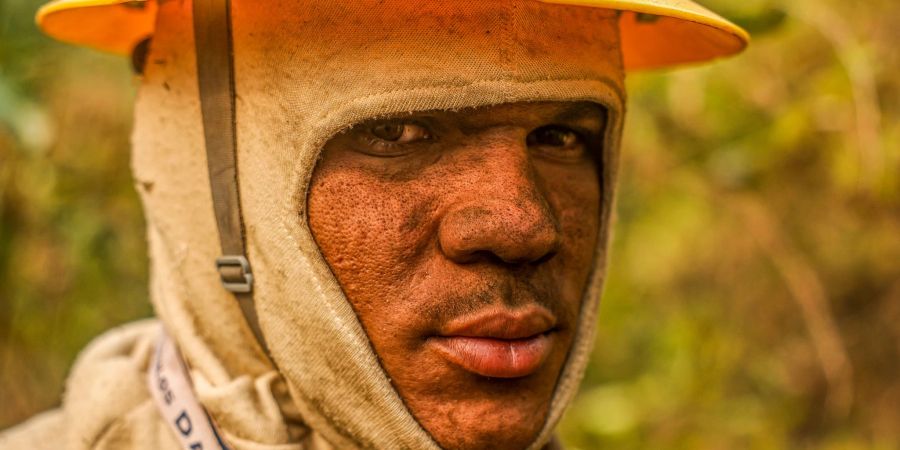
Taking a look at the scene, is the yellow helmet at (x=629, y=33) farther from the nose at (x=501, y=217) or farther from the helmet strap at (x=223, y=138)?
the nose at (x=501, y=217)

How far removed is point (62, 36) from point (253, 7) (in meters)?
0.59

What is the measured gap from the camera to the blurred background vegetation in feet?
9.82

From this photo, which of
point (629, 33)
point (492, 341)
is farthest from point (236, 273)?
point (629, 33)

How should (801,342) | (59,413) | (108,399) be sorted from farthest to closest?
(801,342)
(59,413)
(108,399)

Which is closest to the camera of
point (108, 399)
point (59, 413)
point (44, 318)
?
point (108, 399)

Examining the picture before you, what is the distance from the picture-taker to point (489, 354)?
1.53 metres

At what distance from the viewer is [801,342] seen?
4.92 m

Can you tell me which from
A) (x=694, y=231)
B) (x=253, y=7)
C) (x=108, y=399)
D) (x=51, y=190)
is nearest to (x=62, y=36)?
(x=253, y=7)

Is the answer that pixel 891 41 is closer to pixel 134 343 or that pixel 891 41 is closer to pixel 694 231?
pixel 694 231

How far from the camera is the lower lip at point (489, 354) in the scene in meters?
1.52

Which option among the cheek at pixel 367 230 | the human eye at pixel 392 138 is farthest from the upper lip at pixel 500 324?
the human eye at pixel 392 138

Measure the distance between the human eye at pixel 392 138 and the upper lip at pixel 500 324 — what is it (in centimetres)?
29

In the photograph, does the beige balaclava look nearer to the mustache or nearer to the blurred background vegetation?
the mustache

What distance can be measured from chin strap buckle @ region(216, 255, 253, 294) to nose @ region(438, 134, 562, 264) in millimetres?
380
